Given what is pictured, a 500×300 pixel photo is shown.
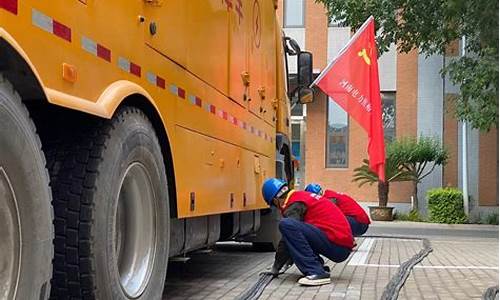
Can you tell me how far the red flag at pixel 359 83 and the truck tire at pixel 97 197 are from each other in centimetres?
605

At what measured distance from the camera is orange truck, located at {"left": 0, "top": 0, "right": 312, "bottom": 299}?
8.87ft

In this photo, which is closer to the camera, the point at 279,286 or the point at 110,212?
the point at 110,212

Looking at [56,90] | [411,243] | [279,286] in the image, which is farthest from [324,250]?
[411,243]

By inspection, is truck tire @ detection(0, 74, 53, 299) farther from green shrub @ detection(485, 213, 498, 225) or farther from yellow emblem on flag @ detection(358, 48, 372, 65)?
green shrub @ detection(485, 213, 498, 225)

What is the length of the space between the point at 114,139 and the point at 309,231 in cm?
359

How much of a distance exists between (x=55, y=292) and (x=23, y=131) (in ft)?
3.86

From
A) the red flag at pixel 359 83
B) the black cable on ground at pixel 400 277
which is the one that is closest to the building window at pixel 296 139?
the black cable on ground at pixel 400 277

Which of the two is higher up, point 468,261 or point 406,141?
point 406,141

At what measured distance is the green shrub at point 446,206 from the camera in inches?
788

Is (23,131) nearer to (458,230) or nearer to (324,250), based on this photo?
(324,250)

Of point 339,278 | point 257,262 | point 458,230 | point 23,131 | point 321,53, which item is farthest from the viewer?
point 321,53

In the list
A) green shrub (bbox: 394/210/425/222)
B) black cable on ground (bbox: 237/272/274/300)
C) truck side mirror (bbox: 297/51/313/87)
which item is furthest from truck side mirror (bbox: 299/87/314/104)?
green shrub (bbox: 394/210/425/222)

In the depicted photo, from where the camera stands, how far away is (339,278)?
7527mm

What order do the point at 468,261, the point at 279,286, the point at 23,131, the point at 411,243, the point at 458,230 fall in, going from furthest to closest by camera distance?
the point at 458,230 < the point at 411,243 < the point at 468,261 < the point at 279,286 < the point at 23,131
